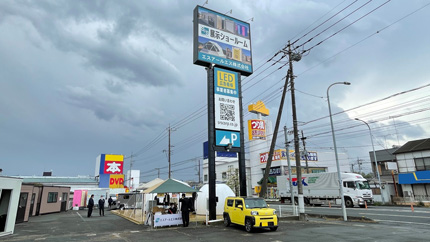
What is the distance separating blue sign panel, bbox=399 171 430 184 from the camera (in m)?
34.8

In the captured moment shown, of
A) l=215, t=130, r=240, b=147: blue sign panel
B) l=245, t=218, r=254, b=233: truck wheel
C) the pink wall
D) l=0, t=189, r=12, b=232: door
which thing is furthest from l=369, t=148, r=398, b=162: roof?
l=0, t=189, r=12, b=232: door

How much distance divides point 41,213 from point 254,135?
45869 millimetres

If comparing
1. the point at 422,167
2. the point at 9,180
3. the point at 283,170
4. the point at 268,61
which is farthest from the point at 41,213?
the point at 422,167

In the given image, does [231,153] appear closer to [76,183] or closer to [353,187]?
[353,187]

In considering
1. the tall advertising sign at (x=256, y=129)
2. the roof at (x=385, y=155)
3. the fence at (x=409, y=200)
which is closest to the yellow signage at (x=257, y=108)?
the tall advertising sign at (x=256, y=129)

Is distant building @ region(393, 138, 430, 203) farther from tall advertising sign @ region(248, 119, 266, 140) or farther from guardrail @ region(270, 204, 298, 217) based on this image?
tall advertising sign @ region(248, 119, 266, 140)

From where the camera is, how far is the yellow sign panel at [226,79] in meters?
19.7

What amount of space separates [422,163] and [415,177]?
2478 millimetres

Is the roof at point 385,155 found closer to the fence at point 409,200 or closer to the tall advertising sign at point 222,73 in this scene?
the fence at point 409,200

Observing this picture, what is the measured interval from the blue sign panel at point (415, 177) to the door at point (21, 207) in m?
46.9

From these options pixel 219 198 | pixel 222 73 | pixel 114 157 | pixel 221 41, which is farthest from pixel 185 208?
pixel 114 157

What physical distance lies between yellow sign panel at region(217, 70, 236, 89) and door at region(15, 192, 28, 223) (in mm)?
17846

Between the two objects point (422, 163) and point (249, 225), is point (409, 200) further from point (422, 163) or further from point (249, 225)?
point (249, 225)

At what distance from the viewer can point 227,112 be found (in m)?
19.1
